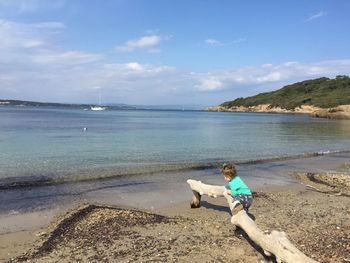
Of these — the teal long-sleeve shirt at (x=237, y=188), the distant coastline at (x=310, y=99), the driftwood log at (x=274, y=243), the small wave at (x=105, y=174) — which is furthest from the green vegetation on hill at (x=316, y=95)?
the driftwood log at (x=274, y=243)

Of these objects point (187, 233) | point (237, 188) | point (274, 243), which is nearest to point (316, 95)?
point (237, 188)

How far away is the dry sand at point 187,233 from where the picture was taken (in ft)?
29.3

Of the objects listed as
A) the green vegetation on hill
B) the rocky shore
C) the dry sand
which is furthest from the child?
the green vegetation on hill

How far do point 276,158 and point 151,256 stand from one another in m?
21.5

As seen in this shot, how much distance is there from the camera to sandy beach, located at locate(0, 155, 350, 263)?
29.4 ft

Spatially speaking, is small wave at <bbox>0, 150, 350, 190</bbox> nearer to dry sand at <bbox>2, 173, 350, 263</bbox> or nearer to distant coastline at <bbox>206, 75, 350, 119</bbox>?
dry sand at <bbox>2, 173, 350, 263</bbox>

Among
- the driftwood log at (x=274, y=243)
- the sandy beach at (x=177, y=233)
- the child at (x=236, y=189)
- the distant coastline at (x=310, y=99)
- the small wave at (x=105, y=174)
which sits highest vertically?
the distant coastline at (x=310, y=99)

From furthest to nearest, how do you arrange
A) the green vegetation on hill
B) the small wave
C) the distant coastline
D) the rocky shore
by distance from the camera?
the green vegetation on hill < the distant coastline < the rocky shore < the small wave

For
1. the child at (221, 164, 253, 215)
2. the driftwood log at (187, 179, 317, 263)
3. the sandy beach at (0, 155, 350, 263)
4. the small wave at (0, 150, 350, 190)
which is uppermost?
the child at (221, 164, 253, 215)

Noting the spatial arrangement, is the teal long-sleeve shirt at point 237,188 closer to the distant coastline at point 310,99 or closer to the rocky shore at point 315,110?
the rocky shore at point 315,110

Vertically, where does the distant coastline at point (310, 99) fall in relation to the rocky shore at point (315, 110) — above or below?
above

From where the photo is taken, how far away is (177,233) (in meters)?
10.5

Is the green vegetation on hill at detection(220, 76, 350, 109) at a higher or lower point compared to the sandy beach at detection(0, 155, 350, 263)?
higher

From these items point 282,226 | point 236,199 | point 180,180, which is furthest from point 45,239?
point 180,180
